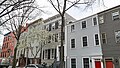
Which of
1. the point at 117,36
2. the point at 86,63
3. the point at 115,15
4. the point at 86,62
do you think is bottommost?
the point at 86,63

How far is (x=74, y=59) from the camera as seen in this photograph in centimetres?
2183

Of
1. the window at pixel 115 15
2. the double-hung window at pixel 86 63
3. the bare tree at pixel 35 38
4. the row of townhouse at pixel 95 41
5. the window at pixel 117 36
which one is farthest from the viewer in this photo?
the bare tree at pixel 35 38

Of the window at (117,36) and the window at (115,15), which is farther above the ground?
the window at (115,15)

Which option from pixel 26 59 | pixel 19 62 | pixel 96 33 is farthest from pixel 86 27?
pixel 19 62

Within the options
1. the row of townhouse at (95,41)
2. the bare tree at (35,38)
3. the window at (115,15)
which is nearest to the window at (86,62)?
the row of townhouse at (95,41)

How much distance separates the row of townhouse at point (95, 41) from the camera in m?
17.1

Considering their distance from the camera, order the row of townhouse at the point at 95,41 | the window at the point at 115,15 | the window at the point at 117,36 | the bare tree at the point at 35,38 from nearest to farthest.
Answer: the window at the point at 117,36 < the row of townhouse at the point at 95,41 < the window at the point at 115,15 < the bare tree at the point at 35,38

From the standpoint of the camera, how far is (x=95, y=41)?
63.1 ft

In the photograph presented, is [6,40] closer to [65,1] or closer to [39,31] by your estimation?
[39,31]

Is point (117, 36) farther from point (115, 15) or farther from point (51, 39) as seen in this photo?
point (51, 39)

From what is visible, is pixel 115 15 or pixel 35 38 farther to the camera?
pixel 35 38

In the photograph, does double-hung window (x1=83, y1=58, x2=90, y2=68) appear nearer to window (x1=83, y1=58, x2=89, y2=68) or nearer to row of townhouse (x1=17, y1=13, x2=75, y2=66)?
window (x1=83, y1=58, x2=89, y2=68)

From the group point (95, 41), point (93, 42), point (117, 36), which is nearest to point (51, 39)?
point (93, 42)

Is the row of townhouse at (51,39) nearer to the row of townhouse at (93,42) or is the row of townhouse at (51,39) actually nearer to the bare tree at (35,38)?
the row of townhouse at (93,42)
